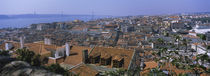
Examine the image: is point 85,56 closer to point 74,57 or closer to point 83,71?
point 74,57

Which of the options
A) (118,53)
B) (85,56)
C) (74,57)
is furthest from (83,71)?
(74,57)

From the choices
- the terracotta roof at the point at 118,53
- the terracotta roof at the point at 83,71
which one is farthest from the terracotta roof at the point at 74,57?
the terracotta roof at the point at 83,71

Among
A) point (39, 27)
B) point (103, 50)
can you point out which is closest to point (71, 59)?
point (103, 50)

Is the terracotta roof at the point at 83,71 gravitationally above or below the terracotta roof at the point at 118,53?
below

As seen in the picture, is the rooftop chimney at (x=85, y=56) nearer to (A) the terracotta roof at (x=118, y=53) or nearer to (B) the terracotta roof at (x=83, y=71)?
(A) the terracotta roof at (x=118, y=53)

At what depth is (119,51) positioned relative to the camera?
1022cm

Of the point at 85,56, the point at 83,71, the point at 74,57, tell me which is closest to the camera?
the point at 83,71

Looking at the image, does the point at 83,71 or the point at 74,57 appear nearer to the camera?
the point at 83,71

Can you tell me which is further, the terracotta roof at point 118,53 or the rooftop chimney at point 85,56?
the rooftop chimney at point 85,56

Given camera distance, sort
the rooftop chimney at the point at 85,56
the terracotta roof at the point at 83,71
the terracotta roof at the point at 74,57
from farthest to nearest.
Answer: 1. the terracotta roof at the point at 74,57
2. the rooftop chimney at the point at 85,56
3. the terracotta roof at the point at 83,71

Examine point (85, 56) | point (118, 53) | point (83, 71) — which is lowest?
point (83, 71)

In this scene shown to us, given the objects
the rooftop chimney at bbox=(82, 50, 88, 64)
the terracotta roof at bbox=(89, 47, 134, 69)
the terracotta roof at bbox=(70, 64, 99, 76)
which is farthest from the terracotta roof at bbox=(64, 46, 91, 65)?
the terracotta roof at bbox=(70, 64, 99, 76)

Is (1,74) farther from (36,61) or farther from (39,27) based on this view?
(39,27)

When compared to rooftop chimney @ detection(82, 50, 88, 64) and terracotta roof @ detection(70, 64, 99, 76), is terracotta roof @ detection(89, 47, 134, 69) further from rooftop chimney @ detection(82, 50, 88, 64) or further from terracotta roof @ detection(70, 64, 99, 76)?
terracotta roof @ detection(70, 64, 99, 76)
